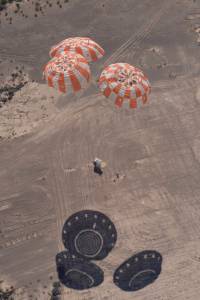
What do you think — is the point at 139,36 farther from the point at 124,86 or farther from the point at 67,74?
the point at 67,74

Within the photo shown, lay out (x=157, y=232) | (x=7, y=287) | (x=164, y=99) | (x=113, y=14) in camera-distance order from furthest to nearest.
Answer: (x=113, y=14), (x=164, y=99), (x=157, y=232), (x=7, y=287)

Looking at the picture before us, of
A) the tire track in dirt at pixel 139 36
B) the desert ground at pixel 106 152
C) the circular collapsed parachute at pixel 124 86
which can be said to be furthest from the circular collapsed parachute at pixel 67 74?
the tire track in dirt at pixel 139 36

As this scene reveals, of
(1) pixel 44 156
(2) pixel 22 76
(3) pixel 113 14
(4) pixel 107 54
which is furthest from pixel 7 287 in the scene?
(3) pixel 113 14

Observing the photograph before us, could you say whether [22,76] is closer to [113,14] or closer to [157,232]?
[113,14]

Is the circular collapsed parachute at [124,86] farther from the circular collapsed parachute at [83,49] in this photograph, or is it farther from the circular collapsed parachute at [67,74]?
the circular collapsed parachute at [83,49]

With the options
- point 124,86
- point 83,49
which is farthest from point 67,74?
point 124,86

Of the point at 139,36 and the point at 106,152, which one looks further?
the point at 139,36
